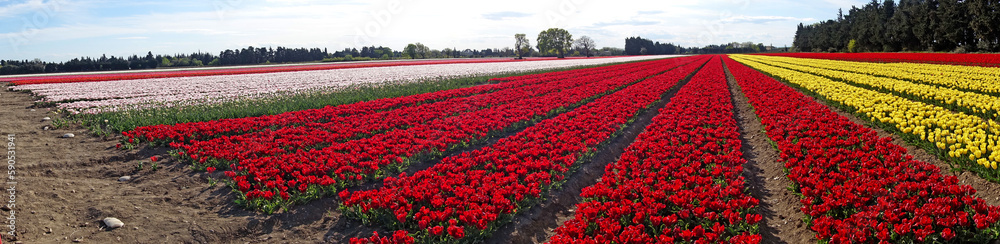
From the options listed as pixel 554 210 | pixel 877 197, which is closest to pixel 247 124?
pixel 554 210

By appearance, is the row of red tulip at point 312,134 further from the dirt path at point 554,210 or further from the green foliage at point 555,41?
the green foliage at point 555,41

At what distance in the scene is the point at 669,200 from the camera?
5984 millimetres

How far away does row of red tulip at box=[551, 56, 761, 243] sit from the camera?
4.97 meters

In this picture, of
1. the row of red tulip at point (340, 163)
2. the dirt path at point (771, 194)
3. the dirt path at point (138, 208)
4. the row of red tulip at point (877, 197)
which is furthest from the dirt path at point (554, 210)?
the row of red tulip at point (877, 197)

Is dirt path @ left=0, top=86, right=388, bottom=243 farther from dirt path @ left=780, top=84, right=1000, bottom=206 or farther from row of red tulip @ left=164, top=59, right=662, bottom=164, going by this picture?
dirt path @ left=780, top=84, right=1000, bottom=206

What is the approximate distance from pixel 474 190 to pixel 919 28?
254ft

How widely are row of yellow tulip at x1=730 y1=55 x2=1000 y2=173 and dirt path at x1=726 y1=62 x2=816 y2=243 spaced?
2268 millimetres

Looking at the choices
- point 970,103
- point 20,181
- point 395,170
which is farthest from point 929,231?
point 20,181

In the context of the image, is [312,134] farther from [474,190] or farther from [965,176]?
[965,176]

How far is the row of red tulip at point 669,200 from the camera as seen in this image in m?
4.97

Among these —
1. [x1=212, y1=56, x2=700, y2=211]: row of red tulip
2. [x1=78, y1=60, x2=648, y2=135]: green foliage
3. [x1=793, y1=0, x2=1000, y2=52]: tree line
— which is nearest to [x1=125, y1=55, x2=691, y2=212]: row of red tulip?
[x1=212, y1=56, x2=700, y2=211]: row of red tulip

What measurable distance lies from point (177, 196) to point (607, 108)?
1057cm

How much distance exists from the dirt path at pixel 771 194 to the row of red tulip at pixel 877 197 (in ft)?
0.86

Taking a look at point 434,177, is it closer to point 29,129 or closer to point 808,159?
point 808,159
